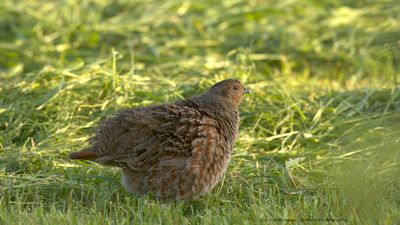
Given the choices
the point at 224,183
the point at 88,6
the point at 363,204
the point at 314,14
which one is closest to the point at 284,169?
the point at 224,183

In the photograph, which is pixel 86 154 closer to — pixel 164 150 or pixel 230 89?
pixel 164 150

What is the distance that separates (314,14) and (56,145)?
5390 millimetres

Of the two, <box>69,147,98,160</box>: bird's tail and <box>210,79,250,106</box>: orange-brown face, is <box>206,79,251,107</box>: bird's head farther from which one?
<box>69,147,98,160</box>: bird's tail

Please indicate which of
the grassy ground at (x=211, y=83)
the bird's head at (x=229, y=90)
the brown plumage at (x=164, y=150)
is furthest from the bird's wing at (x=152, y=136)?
the bird's head at (x=229, y=90)

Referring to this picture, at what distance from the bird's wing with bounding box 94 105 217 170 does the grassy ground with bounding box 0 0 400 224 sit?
0.31 meters

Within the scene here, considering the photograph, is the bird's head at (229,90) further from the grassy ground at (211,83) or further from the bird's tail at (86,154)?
the bird's tail at (86,154)

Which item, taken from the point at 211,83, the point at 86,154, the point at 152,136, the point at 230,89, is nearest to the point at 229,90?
the point at 230,89

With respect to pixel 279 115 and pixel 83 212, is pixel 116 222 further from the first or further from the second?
pixel 279 115

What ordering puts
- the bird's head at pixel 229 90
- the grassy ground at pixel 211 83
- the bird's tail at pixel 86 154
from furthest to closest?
the bird's head at pixel 229 90 < the bird's tail at pixel 86 154 < the grassy ground at pixel 211 83

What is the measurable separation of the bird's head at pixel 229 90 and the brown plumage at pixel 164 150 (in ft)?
1.38

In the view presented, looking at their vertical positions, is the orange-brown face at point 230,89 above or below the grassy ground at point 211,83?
above

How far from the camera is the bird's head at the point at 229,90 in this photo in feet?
20.1

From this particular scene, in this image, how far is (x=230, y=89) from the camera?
6.21m

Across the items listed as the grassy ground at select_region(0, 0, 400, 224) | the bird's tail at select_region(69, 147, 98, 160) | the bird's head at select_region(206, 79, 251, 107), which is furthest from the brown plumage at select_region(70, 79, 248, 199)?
the bird's head at select_region(206, 79, 251, 107)
